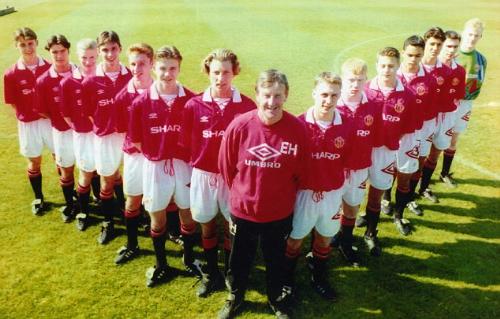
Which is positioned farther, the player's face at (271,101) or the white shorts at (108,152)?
the white shorts at (108,152)

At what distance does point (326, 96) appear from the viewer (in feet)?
13.7

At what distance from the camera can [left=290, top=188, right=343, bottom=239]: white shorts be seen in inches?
178

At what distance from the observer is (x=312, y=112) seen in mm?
4426

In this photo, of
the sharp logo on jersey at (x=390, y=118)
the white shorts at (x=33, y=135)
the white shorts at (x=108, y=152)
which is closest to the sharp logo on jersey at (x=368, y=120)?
the sharp logo on jersey at (x=390, y=118)

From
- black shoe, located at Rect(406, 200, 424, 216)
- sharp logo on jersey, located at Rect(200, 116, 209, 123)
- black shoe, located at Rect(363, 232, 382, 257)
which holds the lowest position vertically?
black shoe, located at Rect(363, 232, 382, 257)

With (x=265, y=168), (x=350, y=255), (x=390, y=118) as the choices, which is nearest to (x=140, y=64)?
(x=265, y=168)

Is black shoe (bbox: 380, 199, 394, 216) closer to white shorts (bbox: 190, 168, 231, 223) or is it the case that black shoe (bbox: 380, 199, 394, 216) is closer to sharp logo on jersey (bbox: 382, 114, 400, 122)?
sharp logo on jersey (bbox: 382, 114, 400, 122)

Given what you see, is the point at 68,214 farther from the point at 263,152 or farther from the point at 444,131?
the point at 444,131

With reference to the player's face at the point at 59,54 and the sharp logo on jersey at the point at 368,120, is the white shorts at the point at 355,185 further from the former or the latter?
the player's face at the point at 59,54

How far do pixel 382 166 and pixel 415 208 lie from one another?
1.74 meters

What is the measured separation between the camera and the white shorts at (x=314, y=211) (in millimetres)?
4512

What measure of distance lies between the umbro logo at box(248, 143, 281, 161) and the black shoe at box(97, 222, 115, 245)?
2950mm

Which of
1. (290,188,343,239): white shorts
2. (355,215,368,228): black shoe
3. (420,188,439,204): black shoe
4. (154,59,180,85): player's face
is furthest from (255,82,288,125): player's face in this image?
(420,188,439,204): black shoe

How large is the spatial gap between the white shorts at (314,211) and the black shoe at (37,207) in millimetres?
4070
